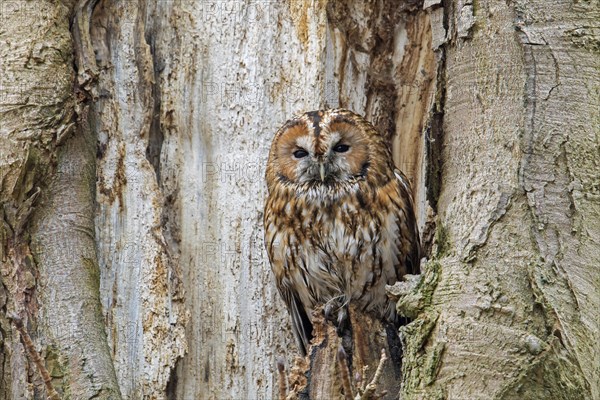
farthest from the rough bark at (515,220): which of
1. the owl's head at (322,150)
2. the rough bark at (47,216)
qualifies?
the rough bark at (47,216)

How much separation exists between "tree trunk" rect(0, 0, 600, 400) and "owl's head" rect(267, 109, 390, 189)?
11cm

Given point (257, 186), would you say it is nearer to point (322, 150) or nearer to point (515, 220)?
point (322, 150)

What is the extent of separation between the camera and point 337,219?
322 cm

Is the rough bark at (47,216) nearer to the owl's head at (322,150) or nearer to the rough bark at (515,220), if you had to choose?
the owl's head at (322,150)

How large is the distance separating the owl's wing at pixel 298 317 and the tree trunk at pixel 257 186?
35 millimetres

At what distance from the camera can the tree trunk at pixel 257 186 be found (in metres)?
2.32

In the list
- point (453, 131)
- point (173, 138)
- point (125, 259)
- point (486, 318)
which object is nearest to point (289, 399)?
point (486, 318)

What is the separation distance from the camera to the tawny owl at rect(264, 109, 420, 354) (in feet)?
10.5

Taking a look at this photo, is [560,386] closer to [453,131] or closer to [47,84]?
[453,131]

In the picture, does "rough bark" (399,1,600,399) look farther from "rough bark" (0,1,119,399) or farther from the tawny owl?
"rough bark" (0,1,119,399)

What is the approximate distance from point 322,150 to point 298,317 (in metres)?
0.59

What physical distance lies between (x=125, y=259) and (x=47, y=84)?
0.63m

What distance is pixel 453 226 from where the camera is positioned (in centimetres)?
249

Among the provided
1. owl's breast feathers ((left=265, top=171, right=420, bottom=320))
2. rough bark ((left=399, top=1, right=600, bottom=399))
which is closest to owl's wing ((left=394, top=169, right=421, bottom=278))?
owl's breast feathers ((left=265, top=171, right=420, bottom=320))
